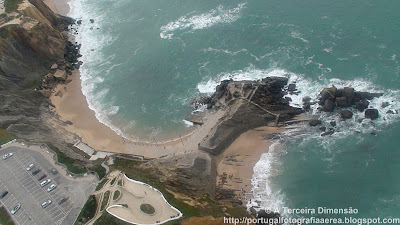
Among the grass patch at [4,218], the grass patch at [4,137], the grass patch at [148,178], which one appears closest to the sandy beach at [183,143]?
the grass patch at [148,178]

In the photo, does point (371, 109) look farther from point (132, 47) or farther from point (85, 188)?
point (132, 47)

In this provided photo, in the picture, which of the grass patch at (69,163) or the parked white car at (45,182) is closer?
the parked white car at (45,182)

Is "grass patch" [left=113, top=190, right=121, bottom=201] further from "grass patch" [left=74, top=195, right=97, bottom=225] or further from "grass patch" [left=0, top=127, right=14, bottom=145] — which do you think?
"grass patch" [left=0, top=127, right=14, bottom=145]

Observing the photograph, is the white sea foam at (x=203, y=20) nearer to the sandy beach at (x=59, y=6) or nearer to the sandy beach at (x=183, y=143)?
the sandy beach at (x=183, y=143)

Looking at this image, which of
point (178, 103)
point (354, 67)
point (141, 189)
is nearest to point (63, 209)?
point (141, 189)

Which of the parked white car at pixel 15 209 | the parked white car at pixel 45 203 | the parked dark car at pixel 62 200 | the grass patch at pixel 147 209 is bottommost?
the grass patch at pixel 147 209

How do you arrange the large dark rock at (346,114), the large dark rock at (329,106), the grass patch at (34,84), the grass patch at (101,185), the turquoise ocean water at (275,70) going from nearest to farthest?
1. the grass patch at (101,185)
2. the turquoise ocean water at (275,70)
3. the large dark rock at (346,114)
4. the large dark rock at (329,106)
5. the grass patch at (34,84)

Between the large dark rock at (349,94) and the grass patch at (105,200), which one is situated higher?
the large dark rock at (349,94)

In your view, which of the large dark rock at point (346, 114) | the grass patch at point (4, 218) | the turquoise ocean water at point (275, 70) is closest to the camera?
the grass patch at point (4, 218)
